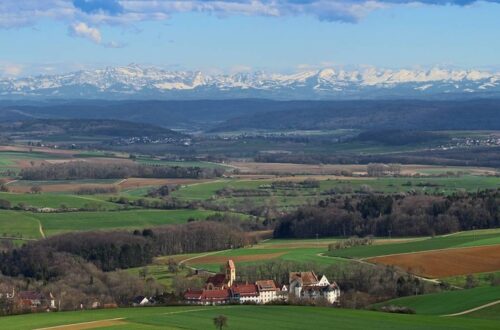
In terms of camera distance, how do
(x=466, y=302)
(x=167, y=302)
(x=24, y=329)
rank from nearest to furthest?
1. (x=24, y=329)
2. (x=466, y=302)
3. (x=167, y=302)

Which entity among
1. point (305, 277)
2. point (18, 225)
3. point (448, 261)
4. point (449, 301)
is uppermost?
point (449, 301)

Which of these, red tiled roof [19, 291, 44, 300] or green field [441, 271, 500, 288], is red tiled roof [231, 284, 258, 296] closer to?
red tiled roof [19, 291, 44, 300]

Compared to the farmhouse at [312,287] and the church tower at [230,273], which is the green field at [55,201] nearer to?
the church tower at [230,273]

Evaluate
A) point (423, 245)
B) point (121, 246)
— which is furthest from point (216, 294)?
point (121, 246)

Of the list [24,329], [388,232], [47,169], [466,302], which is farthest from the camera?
[47,169]

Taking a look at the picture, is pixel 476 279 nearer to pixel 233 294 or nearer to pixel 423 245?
pixel 233 294

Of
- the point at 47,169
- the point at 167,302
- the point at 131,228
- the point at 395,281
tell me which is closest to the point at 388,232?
the point at 131,228

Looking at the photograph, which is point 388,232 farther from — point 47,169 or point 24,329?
point 47,169

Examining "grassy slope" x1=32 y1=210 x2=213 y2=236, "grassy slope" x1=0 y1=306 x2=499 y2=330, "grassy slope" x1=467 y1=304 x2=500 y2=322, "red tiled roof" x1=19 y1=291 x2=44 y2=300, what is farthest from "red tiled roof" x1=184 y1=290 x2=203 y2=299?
"grassy slope" x1=32 y1=210 x2=213 y2=236
